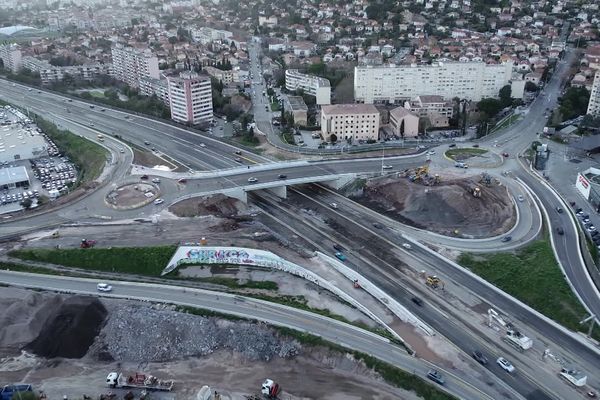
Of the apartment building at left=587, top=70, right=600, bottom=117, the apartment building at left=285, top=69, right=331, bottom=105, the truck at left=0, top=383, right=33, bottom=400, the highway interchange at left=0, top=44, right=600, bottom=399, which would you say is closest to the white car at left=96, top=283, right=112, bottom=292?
the highway interchange at left=0, top=44, right=600, bottom=399

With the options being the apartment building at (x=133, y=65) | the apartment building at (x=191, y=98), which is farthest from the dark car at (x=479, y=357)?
the apartment building at (x=133, y=65)

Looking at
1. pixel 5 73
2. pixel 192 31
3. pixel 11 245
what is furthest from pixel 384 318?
pixel 192 31

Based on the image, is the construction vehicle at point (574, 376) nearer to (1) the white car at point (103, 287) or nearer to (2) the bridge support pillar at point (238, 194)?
(1) the white car at point (103, 287)

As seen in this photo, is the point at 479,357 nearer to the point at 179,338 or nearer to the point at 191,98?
the point at 179,338

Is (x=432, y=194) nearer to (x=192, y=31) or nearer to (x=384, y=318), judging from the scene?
(x=384, y=318)

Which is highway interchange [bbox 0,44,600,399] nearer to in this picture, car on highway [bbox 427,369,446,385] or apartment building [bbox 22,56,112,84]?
car on highway [bbox 427,369,446,385]

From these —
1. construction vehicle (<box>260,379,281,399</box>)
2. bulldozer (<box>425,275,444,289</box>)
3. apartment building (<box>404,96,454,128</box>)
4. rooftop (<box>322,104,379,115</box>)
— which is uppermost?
rooftop (<box>322,104,379,115</box>)
